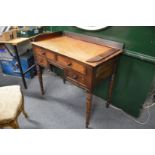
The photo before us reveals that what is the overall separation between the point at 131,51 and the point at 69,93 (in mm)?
1080

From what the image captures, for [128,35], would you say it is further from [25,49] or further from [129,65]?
[25,49]

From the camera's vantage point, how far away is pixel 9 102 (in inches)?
48.8

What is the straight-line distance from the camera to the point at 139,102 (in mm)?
1544

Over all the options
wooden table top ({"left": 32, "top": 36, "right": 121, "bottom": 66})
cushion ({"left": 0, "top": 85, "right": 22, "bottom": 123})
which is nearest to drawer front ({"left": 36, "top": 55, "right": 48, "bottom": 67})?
wooden table top ({"left": 32, "top": 36, "right": 121, "bottom": 66})

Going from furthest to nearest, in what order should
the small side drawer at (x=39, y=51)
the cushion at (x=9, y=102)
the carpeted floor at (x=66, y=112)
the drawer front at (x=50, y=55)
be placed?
the carpeted floor at (x=66, y=112) < the small side drawer at (x=39, y=51) < the drawer front at (x=50, y=55) < the cushion at (x=9, y=102)

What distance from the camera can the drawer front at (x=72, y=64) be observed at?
1.15 meters

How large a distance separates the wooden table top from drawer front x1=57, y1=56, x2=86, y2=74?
1.6 inches

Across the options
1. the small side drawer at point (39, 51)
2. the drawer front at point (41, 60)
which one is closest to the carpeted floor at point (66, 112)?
the drawer front at point (41, 60)

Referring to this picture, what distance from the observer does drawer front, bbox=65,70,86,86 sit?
1.22 metres

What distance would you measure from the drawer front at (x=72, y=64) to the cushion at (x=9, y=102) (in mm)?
497

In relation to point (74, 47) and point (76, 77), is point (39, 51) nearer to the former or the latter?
point (74, 47)

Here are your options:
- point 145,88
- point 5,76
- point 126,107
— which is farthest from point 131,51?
point 5,76

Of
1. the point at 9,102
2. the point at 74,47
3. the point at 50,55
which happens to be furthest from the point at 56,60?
the point at 9,102

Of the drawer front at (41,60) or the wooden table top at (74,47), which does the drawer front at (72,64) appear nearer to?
the wooden table top at (74,47)
